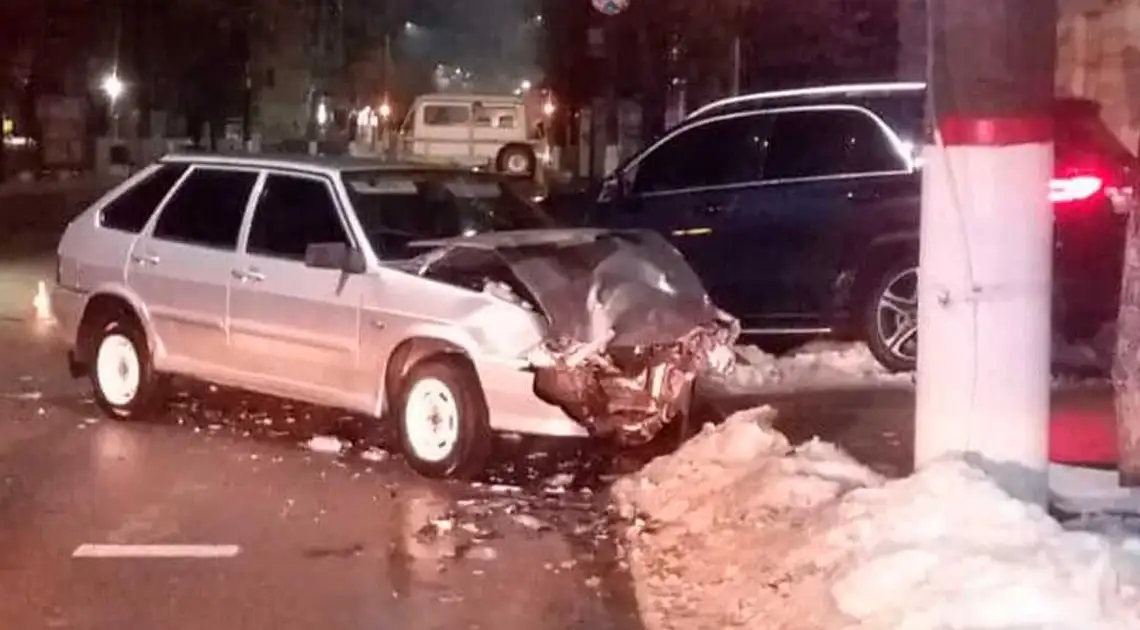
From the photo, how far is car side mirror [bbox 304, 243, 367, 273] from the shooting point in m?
10.9

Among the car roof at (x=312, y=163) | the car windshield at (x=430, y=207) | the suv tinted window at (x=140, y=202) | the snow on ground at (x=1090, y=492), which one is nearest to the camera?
the snow on ground at (x=1090, y=492)

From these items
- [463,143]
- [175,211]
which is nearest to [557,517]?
[175,211]

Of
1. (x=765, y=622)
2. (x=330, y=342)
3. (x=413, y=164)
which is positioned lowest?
(x=765, y=622)

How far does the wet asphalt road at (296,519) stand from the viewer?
785 cm

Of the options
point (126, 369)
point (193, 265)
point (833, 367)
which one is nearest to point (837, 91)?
point (833, 367)

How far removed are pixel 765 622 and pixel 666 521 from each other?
208 cm

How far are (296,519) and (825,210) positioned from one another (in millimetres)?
5465

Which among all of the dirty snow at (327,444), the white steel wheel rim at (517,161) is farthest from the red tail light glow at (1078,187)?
the white steel wheel rim at (517,161)

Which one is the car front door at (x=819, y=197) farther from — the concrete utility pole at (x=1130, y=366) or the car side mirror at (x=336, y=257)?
the concrete utility pole at (x=1130, y=366)

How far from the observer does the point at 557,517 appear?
31.8 ft

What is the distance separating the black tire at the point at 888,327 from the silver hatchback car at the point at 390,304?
249 centimetres

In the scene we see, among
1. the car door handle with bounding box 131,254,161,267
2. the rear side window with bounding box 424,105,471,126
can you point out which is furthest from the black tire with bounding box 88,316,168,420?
the rear side window with bounding box 424,105,471,126

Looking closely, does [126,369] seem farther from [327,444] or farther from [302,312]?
[302,312]

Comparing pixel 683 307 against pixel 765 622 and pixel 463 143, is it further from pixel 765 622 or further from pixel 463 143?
pixel 463 143
